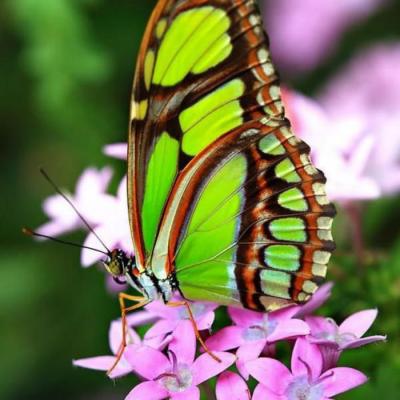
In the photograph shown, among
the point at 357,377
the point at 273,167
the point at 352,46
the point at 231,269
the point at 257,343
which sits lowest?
the point at 357,377

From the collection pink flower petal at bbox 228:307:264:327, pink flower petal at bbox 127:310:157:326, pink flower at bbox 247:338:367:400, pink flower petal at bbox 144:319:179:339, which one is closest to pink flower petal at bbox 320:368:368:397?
pink flower at bbox 247:338:367:400

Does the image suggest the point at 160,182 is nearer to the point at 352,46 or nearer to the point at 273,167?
the point at 273,167

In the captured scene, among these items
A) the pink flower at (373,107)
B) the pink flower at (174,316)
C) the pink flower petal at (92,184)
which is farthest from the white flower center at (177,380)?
the pink flower at (373,107)

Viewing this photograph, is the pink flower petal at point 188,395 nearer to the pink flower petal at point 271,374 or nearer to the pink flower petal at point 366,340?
the pink flower petal at point 271,374

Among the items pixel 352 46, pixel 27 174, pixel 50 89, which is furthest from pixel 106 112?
pixel 352 46

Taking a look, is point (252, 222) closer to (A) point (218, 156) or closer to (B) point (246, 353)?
(A) point (218, 156)
